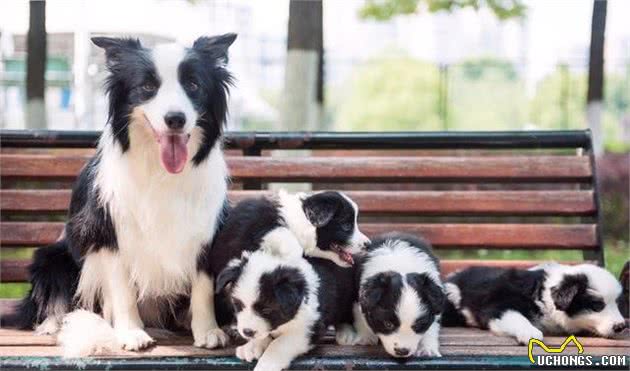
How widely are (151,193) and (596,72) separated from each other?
8.73 m

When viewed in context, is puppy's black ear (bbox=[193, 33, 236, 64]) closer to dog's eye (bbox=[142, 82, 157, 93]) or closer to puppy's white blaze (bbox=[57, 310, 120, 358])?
dog's eye (bbox=[142, 82, 157, 93])

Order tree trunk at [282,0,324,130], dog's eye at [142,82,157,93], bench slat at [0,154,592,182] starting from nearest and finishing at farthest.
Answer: dog's eye at [142,82,157,93], bench slat at [0,154,592,182], tree trunk at [282,0,324,130]

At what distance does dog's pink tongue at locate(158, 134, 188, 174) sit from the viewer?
3117mm

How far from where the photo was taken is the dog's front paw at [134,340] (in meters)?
3.15

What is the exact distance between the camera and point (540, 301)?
12.5 ft

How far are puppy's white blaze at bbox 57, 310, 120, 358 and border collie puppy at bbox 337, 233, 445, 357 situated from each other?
106cm

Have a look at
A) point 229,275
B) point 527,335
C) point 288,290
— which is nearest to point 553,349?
point 527,335

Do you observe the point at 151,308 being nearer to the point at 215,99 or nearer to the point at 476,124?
the point at 215,99

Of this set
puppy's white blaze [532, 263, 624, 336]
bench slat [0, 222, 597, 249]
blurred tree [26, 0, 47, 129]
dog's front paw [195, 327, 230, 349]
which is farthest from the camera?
blurred tree [26, 0, 47, 129]

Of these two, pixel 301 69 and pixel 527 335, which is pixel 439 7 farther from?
pixel 527 335

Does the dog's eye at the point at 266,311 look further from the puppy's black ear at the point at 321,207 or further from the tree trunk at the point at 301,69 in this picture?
the tree trunk at the point at 301,69

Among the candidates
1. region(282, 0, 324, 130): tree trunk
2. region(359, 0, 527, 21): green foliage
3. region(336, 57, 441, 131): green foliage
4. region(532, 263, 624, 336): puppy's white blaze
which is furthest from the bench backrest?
region(336, 57, 441, 131): green foliage

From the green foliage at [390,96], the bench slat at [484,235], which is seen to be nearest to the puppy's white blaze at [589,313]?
the bench slat at [484,235]

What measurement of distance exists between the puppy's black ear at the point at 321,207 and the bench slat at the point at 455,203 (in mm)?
907
